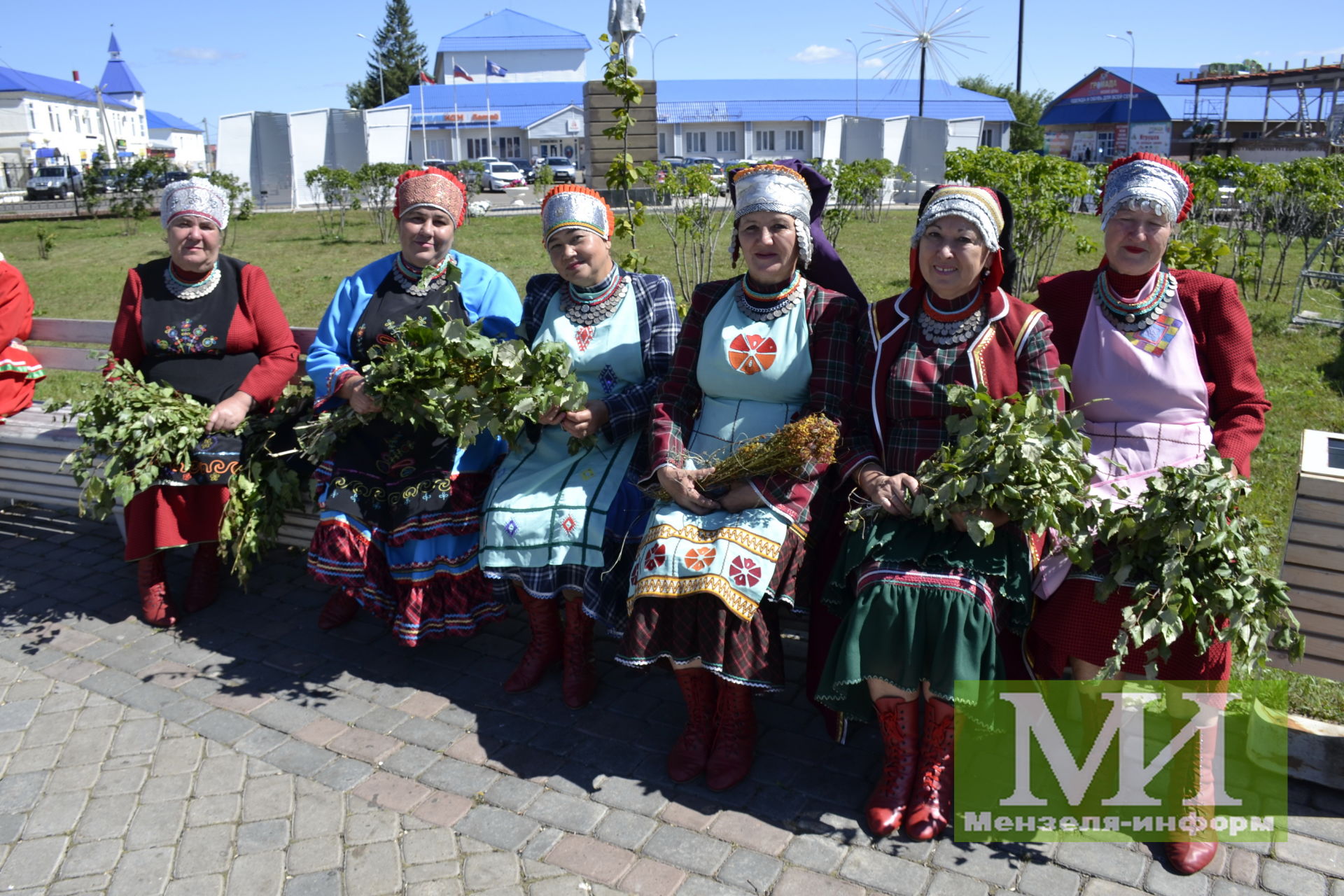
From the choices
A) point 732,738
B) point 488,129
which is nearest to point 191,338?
point 732,738

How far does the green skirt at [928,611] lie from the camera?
2.75 m

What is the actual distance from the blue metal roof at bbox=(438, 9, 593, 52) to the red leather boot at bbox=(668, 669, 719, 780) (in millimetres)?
66018

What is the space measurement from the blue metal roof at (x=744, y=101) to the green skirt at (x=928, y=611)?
1794 inches

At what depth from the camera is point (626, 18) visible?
1535cm

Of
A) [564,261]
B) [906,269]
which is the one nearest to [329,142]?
[906,269]

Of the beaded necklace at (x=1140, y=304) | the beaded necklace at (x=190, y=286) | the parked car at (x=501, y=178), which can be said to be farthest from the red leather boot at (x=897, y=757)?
the parked car at (x=501, y=178)

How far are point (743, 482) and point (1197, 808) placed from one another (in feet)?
5.30

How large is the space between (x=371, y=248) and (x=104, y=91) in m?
73.3

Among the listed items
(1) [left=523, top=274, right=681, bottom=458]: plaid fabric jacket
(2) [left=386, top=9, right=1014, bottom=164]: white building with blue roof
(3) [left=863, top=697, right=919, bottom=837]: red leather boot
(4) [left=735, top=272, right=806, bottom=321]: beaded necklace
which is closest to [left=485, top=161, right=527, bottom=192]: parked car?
(2) [left=386, top=9, right=1014, bottom=164]: white building with blue roof

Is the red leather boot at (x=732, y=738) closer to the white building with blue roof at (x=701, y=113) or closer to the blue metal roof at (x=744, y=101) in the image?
the white building with blue roof at (x=701, y=113)

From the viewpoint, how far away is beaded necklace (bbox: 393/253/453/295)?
404cm

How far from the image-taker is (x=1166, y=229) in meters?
3.06

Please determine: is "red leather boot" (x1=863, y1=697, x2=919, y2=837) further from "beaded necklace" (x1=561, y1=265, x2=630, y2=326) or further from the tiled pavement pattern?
"beaded necklace" (x1=561, y1=265, x2=630, y2=326)

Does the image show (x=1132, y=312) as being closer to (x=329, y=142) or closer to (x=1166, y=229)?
(x=1166, y=229)
